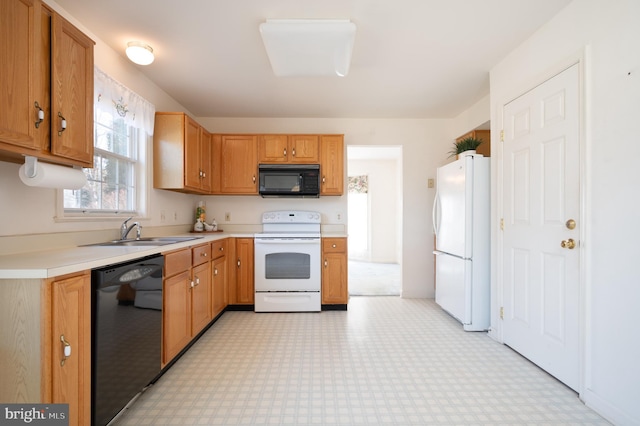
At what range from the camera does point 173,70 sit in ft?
8.50

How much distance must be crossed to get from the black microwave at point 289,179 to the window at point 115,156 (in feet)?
4.28

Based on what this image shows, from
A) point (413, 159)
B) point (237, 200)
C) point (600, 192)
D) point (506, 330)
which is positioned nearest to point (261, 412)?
point (506, 330)

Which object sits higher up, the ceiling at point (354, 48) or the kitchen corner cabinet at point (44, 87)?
the ceiling at point (354, 48)

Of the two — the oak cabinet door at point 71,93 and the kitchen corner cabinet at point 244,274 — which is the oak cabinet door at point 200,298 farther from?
the oak cabinet door at point 71,93

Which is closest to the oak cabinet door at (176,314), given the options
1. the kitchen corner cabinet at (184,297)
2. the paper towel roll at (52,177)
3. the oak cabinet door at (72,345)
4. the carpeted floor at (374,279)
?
the kitchen corner cabinet at (184,297)

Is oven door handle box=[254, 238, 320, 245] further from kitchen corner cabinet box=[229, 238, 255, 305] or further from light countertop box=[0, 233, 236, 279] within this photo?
light countertop box=[0, 233, 236, 279]

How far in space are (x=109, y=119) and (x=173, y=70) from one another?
0.72 metres

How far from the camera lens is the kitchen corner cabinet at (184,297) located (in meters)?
1.96

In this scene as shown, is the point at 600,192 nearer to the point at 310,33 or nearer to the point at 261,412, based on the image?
the point at 310,33

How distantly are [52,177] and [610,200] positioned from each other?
2.96 metres

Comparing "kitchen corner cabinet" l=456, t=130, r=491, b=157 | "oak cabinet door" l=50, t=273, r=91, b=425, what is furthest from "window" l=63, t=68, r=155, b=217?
"kitchen corner cabinet" l=456, t=130, r=491, b=157


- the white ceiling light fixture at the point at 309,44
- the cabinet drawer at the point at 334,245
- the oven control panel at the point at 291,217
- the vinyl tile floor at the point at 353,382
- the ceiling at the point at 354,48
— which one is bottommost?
the vinyl tile floor at the point at 353,382

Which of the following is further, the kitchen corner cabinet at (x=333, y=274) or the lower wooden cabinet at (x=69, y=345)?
the kitchen corner cabinet at (x=333, y=274)

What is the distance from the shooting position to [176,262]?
208 centimetres
